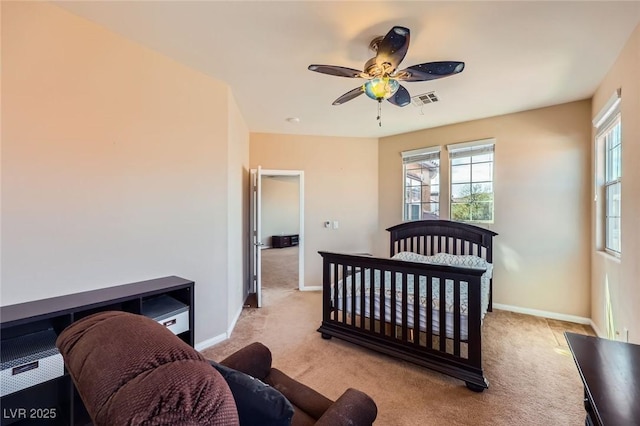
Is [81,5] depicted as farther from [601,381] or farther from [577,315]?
[577,315]

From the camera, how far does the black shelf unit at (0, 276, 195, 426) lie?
5.17 feet

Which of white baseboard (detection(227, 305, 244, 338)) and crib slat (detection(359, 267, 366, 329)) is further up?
crib slat (detection(359, 267, 366, 329))

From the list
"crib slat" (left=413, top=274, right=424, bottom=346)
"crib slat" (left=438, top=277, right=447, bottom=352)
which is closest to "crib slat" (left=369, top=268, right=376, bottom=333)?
"crib slat" (left=413, top=274, right=424, bottom=346)

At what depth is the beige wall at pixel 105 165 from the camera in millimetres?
1745

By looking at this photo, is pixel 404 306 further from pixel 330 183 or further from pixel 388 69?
pixel 330 183

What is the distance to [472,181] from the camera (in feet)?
13.3

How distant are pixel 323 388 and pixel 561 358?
7.19 ft

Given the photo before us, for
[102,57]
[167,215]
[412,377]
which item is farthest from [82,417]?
[102,57]

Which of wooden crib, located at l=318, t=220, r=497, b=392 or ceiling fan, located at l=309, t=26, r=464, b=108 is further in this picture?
wooden crib, located at l=318, t=220, r=497, b=392

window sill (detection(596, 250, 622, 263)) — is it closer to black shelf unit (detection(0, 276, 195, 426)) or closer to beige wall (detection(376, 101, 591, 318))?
beige wall (detection(376, 101, 591, 318))

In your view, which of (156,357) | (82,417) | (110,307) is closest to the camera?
(156,357)

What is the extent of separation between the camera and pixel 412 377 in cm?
224

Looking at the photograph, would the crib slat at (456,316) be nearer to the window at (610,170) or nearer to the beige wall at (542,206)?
the window at (610,170)

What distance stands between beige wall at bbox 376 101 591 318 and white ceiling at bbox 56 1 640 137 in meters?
0.43
